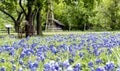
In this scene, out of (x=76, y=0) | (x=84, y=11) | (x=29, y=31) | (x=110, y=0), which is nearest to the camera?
(x=29, y=31)

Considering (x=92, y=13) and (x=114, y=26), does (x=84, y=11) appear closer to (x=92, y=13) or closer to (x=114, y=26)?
(x=92, y=13)

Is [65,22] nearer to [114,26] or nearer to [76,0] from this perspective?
[114,26]

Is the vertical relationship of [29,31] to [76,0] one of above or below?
below

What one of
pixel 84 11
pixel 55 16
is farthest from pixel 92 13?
pixel 55 16

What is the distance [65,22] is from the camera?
6756cm

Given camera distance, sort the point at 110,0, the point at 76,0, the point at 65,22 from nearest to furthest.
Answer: the point at 76,0, the point at 110,0, the point at 65,22

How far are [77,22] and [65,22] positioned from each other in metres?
3.88

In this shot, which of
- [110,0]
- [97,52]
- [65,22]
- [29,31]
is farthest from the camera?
[65,22]

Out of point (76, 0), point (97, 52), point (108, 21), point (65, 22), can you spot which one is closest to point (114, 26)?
point (108, 21)

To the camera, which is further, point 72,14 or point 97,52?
point 72,14

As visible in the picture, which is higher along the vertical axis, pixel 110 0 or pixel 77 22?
pixel 110 0

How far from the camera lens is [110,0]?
5488 centimetres

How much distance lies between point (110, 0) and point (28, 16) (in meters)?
32.3

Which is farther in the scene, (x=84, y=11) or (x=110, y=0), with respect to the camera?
(x=84, y=11)
